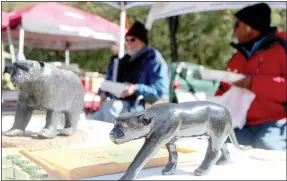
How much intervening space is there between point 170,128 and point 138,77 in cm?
125

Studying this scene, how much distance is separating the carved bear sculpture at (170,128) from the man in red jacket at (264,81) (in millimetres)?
750

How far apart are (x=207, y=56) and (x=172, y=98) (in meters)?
5.70

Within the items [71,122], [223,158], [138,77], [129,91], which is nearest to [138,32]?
[138,77]

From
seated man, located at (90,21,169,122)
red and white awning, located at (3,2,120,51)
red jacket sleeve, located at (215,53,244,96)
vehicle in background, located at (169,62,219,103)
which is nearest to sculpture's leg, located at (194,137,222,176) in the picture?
red jacket sleeve, located at (215,53,244,96)

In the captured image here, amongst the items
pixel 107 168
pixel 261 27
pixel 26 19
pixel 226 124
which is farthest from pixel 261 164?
pixel 26 19

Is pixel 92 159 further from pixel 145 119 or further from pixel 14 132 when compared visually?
pixel 14 132

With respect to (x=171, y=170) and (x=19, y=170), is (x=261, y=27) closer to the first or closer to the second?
(x=171, y=170)

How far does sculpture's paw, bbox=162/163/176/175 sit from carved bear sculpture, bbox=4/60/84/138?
1.19ft

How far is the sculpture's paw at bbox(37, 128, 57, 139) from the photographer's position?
35.2 inches

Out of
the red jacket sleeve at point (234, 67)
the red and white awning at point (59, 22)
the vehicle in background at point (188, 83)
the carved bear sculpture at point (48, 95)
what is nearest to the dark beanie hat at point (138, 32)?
the red jacket sleeve at point (234, 67)

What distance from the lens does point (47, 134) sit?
2.97ft

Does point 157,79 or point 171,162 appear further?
point 157,79

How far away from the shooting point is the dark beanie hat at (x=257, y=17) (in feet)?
4.77

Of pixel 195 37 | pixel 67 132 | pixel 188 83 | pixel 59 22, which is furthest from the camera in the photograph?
pixel 195 37
